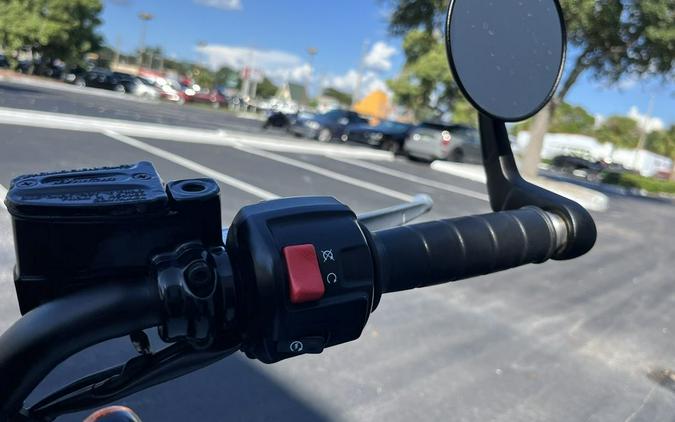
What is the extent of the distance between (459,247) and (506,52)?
1.76ft

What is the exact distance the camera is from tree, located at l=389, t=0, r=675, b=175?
1349cm

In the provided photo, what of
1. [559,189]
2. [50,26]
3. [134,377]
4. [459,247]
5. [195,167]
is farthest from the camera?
[50,26]

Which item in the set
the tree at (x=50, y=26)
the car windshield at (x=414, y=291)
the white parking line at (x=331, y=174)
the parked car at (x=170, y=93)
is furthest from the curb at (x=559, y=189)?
the parked car at (x=170, y=93)

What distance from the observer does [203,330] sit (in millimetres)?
869

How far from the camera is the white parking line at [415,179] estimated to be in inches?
481

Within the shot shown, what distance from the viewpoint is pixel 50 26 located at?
30797 millimetres

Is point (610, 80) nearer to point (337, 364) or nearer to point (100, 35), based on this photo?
point (337, 364)

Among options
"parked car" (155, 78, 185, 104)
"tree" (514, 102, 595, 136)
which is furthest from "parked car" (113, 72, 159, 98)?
"tree" (514, 102, 595, 136)

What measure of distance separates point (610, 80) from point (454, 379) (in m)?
16.4

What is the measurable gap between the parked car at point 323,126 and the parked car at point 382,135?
1.33 feet

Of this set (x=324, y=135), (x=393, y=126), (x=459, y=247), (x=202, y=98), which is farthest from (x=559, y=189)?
(x=202, y=98)

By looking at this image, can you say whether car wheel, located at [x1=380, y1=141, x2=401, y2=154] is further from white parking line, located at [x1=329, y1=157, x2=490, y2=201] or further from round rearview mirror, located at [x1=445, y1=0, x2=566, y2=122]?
round rearview mirror, located at [x1=445, y1=0, x2=566, y2=122]

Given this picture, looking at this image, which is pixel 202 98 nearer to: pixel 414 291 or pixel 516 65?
pixel 414 291

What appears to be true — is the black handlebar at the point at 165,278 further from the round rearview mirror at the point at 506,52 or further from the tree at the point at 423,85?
the tree at the point at 423,85
